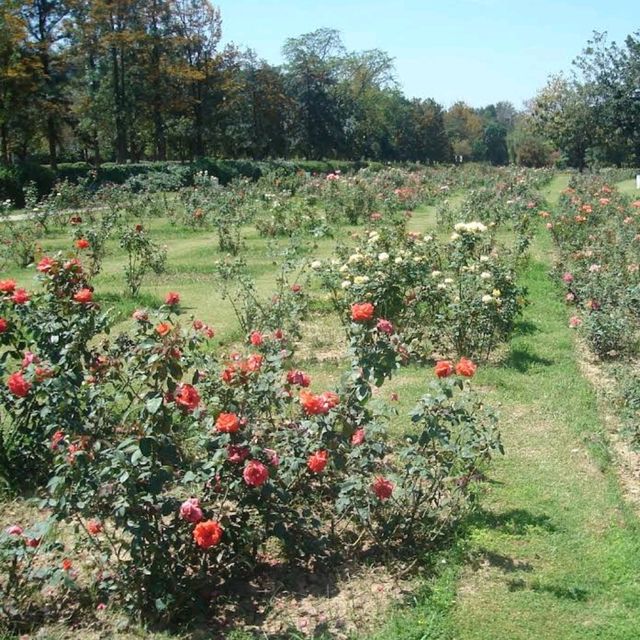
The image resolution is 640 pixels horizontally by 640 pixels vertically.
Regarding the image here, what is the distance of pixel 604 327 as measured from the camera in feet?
21.7

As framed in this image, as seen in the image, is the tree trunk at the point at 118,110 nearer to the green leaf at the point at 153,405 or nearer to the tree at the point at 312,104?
the tree at the point at 312,104

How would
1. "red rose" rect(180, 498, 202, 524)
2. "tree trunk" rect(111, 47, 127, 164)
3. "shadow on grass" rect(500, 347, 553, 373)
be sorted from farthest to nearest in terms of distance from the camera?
"tree trunk" rect(111, 47, 127, 164) → "shadow on grass" rect(500, 347, 553, 373) → "red rose" rect(180, 498, 202, 524)

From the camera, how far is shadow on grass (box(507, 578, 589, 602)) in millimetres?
3225

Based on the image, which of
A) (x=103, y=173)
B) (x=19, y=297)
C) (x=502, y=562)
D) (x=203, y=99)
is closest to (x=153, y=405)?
(x=19, y=297)

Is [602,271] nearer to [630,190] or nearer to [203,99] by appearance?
[630,190]

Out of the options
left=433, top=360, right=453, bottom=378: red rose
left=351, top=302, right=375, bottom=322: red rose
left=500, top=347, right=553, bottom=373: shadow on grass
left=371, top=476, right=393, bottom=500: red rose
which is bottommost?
left=500, top=347, right=553, bottom=373: shadow on grass

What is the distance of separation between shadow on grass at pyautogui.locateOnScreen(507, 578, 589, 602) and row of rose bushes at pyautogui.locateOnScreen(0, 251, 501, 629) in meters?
0.44

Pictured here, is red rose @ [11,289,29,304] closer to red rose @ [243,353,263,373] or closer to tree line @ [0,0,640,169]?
red rose @ [243,353,263,373]

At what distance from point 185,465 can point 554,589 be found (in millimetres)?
1758

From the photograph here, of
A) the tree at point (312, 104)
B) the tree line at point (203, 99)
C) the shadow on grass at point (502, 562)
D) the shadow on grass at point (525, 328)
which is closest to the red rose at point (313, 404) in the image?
the shadow on grass at point (502, 562)

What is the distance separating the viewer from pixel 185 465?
315cm

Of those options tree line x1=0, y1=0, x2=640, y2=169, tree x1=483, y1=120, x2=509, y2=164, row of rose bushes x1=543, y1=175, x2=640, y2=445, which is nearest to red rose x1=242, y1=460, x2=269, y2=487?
row of rose bushes x1=543, y1=175, x2=640, y2=445

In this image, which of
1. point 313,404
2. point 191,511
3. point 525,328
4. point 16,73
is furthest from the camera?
point 16,73

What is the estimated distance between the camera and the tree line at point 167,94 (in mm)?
26219
